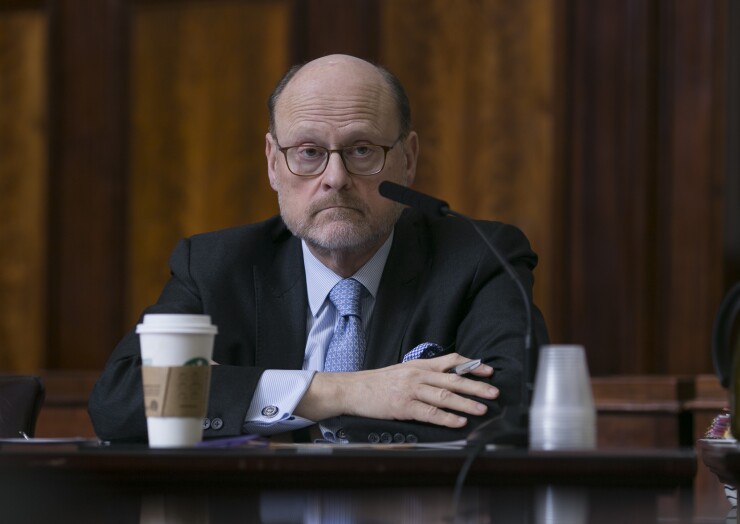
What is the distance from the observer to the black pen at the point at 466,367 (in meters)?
2.01

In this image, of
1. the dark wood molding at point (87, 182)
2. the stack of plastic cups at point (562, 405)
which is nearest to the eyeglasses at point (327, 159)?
the stack of plastic cups at point (562, 405)

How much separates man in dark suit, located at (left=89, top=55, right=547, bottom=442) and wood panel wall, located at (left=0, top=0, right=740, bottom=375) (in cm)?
173

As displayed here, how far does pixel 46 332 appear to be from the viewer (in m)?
4.91

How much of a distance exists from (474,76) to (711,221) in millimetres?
1020

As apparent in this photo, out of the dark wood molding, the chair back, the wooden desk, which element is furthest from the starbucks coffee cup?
the dark wood molding

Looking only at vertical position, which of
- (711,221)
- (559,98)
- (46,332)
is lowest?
(46,332)

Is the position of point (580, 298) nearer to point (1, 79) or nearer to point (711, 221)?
point (711, 221)

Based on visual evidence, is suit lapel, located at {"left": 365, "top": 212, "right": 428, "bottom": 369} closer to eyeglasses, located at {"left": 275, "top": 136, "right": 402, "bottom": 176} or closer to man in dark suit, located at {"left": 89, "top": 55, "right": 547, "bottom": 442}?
man in dark suit, located at {"left": 89, "top": 55, "right": 547, "bottom": 442}

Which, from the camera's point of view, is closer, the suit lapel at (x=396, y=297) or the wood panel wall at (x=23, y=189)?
the suit lapel at (x=396, y=297)

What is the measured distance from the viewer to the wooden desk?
1.36 m

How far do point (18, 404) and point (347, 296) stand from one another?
2.27 ft

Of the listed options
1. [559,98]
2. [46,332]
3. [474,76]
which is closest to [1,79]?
[46,332]

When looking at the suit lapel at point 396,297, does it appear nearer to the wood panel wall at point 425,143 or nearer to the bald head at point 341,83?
the bald head at point 341,83

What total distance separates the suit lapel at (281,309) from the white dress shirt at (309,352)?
0.06 ft
